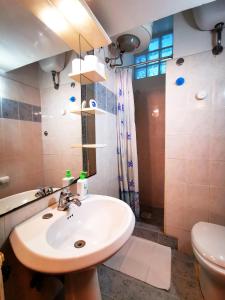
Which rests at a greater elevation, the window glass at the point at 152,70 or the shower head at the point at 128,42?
the window glass at the point at 152,70

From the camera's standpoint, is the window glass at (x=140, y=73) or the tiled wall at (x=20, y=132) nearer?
the tiled wall at (x=20, y=132)

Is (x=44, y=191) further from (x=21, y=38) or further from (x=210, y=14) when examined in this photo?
(x=210, y=14)

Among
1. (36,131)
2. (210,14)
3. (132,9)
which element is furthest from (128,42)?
(36,131)

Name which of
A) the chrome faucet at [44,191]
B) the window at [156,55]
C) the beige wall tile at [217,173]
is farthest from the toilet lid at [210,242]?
the window at [156,55]

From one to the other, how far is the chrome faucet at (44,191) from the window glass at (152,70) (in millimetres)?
2046

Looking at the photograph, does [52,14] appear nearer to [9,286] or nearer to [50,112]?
[50,112]

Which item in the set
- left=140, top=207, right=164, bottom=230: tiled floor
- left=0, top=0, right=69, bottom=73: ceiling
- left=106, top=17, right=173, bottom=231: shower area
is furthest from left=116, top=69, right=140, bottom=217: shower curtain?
left=0, top=0, right=69, bottom=73: ceiling

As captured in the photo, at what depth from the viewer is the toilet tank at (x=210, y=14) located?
3.53ft

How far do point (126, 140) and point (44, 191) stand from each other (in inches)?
45.1

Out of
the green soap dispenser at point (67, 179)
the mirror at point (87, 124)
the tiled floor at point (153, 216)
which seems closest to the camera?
the green soap dispenser at point (67, 179)

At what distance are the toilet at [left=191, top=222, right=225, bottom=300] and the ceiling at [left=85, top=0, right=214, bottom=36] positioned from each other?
1.58m

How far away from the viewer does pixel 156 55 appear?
2117mm

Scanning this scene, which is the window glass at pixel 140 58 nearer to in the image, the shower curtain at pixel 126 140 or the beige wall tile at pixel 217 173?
the shower curtain at pixel 126 140

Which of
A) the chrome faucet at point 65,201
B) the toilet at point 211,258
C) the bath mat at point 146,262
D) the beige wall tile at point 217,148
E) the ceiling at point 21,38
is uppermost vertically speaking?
the ceiling at point 21,38
